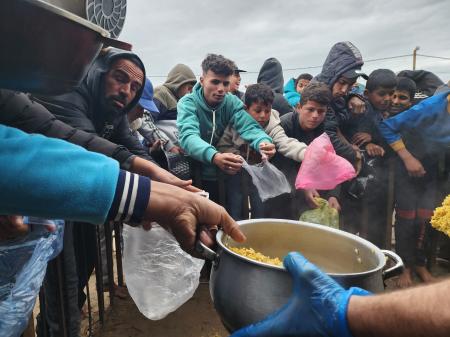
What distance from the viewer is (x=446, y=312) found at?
29.6 inches

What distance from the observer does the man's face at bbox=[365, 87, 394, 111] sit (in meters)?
4.11

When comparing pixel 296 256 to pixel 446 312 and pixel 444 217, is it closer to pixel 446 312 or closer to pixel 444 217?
pixel 446 312

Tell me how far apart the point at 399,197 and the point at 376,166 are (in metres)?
A: 0.45

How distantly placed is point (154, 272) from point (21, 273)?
1.07m

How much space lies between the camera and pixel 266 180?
10.7 ft

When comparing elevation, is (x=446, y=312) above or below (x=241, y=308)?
above

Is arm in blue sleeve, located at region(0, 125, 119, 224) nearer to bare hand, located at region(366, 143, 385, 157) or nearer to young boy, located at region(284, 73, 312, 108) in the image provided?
bare hand, located at region(366, 143, 385, 157)

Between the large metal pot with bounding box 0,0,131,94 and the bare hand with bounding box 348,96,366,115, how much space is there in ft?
11.6

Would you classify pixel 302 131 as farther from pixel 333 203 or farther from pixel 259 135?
pixel 333 203

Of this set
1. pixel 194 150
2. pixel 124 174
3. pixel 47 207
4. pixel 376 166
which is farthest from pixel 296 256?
pixel 376 166

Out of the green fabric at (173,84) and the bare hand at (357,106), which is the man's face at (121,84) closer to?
the green fabric at (173,84)

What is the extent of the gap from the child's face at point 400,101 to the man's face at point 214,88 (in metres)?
2.24

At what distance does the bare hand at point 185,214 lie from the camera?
122cm

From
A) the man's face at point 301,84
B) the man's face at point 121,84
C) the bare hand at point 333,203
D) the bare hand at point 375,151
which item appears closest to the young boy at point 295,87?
the man's face at point 301,84
